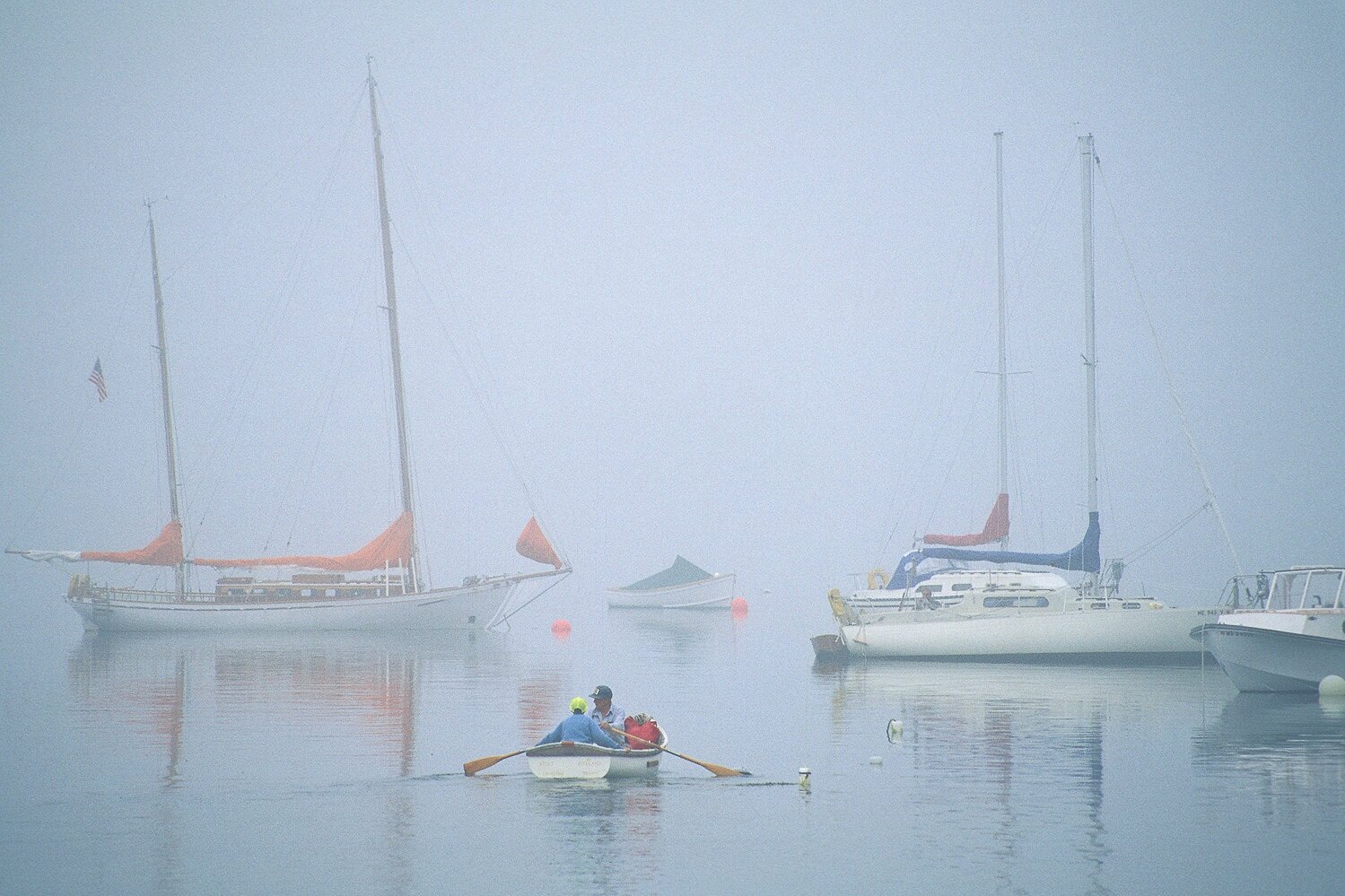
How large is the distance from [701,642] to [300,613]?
80.8ft

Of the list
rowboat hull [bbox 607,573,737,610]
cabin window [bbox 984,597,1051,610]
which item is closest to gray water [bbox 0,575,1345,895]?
cabin window [bbox 984,597,1051,610]

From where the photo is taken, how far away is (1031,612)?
5166 cm

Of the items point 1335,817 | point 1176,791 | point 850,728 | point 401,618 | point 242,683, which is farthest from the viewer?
point 401,618

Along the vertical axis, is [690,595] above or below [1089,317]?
below

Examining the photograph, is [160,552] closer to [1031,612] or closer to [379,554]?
[379,554]

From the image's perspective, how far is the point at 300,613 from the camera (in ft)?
269

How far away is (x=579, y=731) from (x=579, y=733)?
4cm

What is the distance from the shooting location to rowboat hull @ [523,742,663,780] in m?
26.5

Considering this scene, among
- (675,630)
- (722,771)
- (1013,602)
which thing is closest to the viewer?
(722,771)

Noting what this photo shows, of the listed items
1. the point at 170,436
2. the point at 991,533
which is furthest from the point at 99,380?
the point at 991,533

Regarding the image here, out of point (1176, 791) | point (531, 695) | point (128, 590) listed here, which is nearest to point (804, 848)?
point (1176, 791)

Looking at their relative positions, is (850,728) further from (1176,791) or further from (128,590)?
(128,590)

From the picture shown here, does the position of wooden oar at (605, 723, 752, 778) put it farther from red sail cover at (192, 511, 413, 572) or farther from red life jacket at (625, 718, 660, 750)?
red sail cover at (192, 511, 413, 572)

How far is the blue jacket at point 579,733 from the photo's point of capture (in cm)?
2661
